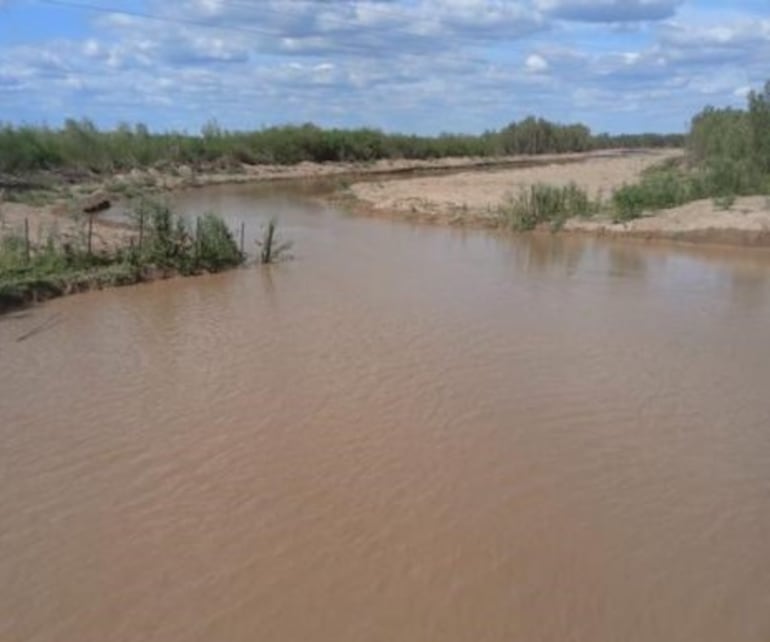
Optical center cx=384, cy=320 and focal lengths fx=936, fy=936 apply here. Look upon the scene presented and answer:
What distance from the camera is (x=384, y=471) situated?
787cm

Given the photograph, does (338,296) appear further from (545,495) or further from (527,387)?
(545,495)

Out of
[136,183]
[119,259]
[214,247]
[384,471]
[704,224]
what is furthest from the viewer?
[136,183]

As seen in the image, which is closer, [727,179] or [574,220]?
[574,220]

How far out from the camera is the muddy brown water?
570 cm

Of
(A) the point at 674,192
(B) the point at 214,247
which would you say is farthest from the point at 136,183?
(A) the point at 674,192

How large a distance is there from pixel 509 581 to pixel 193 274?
13.0 meters

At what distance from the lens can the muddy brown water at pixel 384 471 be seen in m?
5.70

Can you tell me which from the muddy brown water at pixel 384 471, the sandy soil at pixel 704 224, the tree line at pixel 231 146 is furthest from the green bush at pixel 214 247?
the tree line at pixel 231 146

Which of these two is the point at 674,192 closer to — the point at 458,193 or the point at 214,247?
the point at 458,193

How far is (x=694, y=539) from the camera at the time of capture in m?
6.65

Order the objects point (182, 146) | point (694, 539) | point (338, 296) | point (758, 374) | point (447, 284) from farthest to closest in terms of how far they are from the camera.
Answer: point (182, 146)
point (447, 284)
point (338, 296)
point (758, 374)
point (694, 539)

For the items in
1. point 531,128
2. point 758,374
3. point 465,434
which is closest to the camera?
point 465,434

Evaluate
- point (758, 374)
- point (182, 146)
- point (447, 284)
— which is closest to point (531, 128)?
point (182, 146)

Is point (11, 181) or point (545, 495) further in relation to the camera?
point (11, 181)
